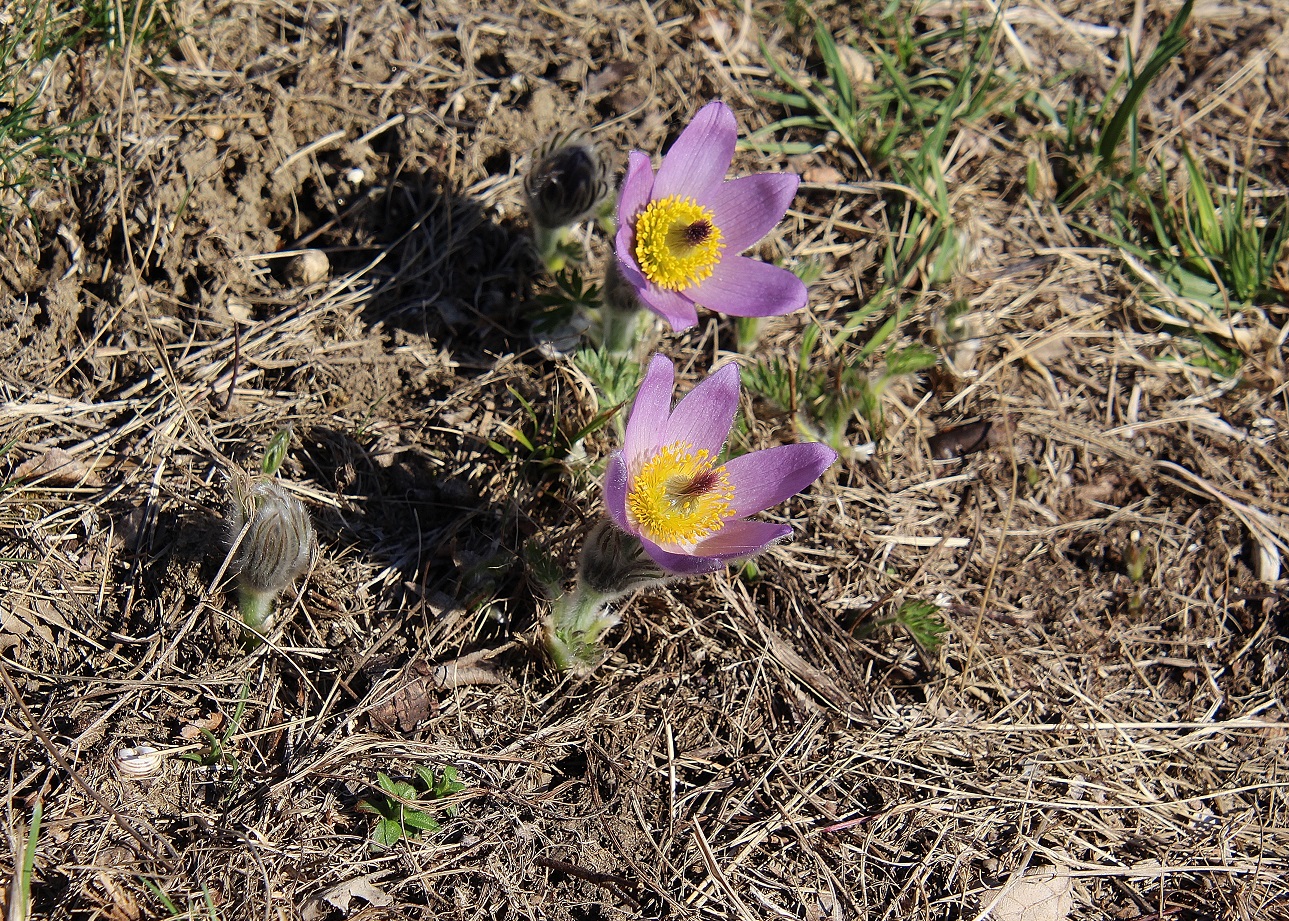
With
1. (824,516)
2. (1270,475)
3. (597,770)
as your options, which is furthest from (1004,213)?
(597,770)

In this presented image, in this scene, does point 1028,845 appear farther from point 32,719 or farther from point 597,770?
point 32,719

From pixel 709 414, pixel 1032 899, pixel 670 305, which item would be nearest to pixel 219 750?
pixel 709 414

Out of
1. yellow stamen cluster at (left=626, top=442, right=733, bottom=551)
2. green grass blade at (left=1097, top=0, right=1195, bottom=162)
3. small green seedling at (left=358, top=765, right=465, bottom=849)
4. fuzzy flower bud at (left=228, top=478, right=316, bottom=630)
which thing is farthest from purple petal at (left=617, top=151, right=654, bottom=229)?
green grass blade at (left=1097, top=0, right=1195, bottom=162)

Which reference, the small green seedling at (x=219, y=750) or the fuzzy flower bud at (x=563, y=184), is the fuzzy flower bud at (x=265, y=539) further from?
the fuzzy flower bud at (x=563, y=184)

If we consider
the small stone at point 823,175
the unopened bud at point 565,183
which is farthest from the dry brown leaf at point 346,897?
the small stone at point 823,175

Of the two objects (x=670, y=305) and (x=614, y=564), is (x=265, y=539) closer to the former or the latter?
(x=614, y=564)
